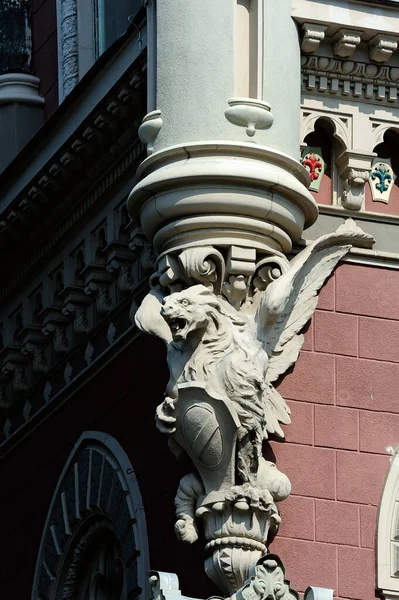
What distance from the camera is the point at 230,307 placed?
50.4 ft

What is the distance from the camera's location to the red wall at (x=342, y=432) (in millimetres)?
15281

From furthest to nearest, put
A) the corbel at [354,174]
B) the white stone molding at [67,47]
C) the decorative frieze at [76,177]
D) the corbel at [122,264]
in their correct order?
the white stone molding at [67,47] → the corbel at [122,264] → the decorative frieze at [76,177] → the corbel at [354,174]

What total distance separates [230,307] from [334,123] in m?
1.56

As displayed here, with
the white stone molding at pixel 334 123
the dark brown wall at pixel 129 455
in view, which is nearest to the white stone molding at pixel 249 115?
the white stone molding at pixel 334 123

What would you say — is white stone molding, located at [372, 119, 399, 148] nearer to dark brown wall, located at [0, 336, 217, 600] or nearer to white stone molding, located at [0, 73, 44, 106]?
dark brown wall, located at [0, 336, 217, 600]

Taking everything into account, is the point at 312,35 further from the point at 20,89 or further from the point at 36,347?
the point at 20,89

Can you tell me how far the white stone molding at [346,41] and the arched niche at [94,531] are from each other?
2.86 meters

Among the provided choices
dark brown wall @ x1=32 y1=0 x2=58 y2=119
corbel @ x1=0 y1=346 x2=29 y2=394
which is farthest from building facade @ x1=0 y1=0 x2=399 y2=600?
dark brown wall @ x1=32 y1=0 x2=58 y2=119

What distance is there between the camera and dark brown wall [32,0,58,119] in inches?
792

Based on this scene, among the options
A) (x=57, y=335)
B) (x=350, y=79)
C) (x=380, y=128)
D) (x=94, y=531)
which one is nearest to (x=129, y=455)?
(x=94, y=531)

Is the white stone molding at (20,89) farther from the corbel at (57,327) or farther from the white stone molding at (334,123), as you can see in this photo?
the white stone molding at (334,123)

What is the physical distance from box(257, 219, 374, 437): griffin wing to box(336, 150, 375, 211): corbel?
0.49 feet

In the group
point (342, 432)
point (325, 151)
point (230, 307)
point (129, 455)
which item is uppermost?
point (325, 151)

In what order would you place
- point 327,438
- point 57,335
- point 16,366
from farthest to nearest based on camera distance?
point 16,366
point 57,335
point 327,438
